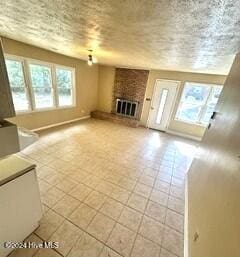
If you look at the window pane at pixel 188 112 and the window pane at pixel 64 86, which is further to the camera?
the window pane at pixel 188 112

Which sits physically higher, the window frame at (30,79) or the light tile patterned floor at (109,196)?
the window frame at (30,79)

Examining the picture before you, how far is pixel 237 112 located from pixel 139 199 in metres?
1.80

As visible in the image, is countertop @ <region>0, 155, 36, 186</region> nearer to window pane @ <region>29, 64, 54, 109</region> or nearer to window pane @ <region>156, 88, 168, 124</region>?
window pane @ <region>29, 64, 54, 109</region>

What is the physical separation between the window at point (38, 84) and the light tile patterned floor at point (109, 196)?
3.48 ft

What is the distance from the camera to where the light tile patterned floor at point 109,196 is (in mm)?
1582

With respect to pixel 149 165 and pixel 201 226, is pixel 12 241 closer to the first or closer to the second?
pixel 201 226

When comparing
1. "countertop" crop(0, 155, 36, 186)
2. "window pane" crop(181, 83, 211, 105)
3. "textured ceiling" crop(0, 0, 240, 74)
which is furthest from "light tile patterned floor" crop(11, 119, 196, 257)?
"textured ceiling" crop(0, 0, 240, 74)

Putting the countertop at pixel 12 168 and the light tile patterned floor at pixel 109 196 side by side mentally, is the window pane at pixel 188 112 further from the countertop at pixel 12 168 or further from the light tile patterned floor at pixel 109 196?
the countertop at pixel 12 168

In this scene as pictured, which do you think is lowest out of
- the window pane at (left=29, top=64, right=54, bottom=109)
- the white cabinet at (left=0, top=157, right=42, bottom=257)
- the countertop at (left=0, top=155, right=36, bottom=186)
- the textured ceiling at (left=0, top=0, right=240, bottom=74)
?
the white cabinet at (left=0, top=157, right=42, bottom=257)

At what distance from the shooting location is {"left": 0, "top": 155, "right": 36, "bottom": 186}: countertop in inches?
47.4

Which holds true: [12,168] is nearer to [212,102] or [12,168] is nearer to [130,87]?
[130,87]

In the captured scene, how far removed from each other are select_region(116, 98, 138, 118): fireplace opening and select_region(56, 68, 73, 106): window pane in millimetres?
2112

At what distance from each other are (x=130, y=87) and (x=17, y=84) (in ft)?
13.3

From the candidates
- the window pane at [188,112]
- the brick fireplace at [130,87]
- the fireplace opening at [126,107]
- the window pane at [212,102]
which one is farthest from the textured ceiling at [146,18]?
the fireplace opening at [126,107]
